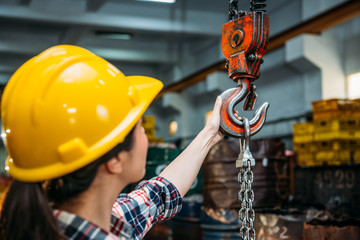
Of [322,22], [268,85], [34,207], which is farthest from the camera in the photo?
[268,85]

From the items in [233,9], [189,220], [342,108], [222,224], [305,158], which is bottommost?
[189,220]

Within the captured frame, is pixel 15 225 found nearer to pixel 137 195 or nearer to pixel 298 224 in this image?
pixel 137 195

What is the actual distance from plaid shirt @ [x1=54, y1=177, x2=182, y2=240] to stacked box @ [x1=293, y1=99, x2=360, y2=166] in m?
5.30

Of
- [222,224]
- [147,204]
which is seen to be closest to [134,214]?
[147,204]

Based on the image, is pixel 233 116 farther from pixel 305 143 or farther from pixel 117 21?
pixel 117 21

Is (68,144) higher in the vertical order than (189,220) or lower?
higher

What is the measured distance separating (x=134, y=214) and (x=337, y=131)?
5.71 metres

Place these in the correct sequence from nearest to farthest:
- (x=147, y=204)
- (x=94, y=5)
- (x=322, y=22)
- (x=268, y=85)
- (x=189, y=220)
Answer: (x=147, y=204) < (x=189, y=220) < (x=322, y=22) < (x=94, y=5) < (x=268, y=85)

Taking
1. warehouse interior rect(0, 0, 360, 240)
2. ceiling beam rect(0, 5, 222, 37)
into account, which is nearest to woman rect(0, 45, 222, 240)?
warehouse interior rect(0, 0, 360, 240)

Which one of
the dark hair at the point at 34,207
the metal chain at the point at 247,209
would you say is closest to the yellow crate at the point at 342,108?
the metal chain at the point at 247,209

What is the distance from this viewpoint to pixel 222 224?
387 cm

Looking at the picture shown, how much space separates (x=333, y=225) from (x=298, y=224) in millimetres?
381

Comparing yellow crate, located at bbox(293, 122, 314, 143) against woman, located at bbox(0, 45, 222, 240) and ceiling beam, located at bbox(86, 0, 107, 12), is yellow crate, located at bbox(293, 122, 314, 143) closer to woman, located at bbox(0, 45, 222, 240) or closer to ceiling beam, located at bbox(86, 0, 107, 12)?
ceiling beam, located at bbox(86, 0, 107, 12)

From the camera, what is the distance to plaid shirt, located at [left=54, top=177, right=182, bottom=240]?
1.13 m
